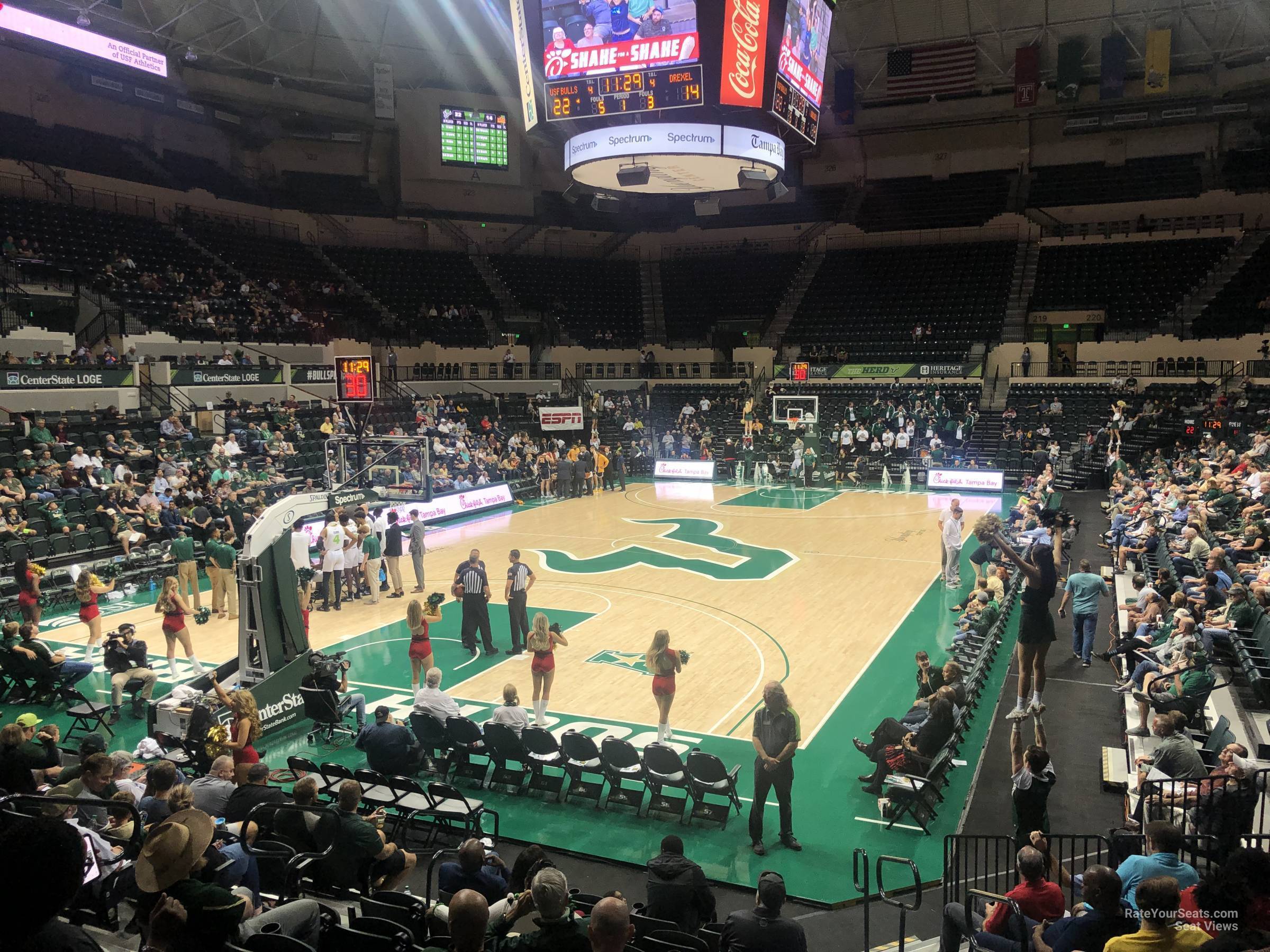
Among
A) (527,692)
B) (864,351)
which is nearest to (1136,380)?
(864,351)

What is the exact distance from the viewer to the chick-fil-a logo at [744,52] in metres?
17.8

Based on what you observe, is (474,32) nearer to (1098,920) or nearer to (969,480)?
(969,480)

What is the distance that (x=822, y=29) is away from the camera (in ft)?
69.8

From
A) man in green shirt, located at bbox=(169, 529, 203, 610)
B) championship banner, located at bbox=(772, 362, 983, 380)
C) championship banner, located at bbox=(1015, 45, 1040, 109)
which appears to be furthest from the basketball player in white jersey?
championship banner, located at bbox=(1015, 45, 1040, 109)

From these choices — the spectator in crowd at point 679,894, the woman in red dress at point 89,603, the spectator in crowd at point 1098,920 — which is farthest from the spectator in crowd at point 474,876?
the woman in red dress at point 89,603

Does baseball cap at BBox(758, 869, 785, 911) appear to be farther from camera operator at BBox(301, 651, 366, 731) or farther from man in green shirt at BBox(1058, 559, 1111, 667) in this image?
man in green shirt at BBox(1058, 559, 1111, 667)

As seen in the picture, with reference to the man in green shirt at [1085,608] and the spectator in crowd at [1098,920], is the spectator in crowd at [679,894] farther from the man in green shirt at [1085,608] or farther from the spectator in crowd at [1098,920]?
the man in green shirt at [1085,608]

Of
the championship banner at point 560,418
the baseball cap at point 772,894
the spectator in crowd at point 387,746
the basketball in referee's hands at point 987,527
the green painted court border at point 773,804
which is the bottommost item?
the green painted court border at point 773,804

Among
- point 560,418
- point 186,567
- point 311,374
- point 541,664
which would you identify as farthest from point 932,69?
point 541,664

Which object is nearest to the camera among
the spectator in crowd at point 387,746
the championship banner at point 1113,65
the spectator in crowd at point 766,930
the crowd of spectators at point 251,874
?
the crowd of spectators at point 251,874

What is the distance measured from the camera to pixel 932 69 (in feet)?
119

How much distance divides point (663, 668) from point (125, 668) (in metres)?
6.77

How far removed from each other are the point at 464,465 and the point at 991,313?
2349 centimetres

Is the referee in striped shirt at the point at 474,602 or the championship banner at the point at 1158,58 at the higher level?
the championship banner at the point at 1158,58
